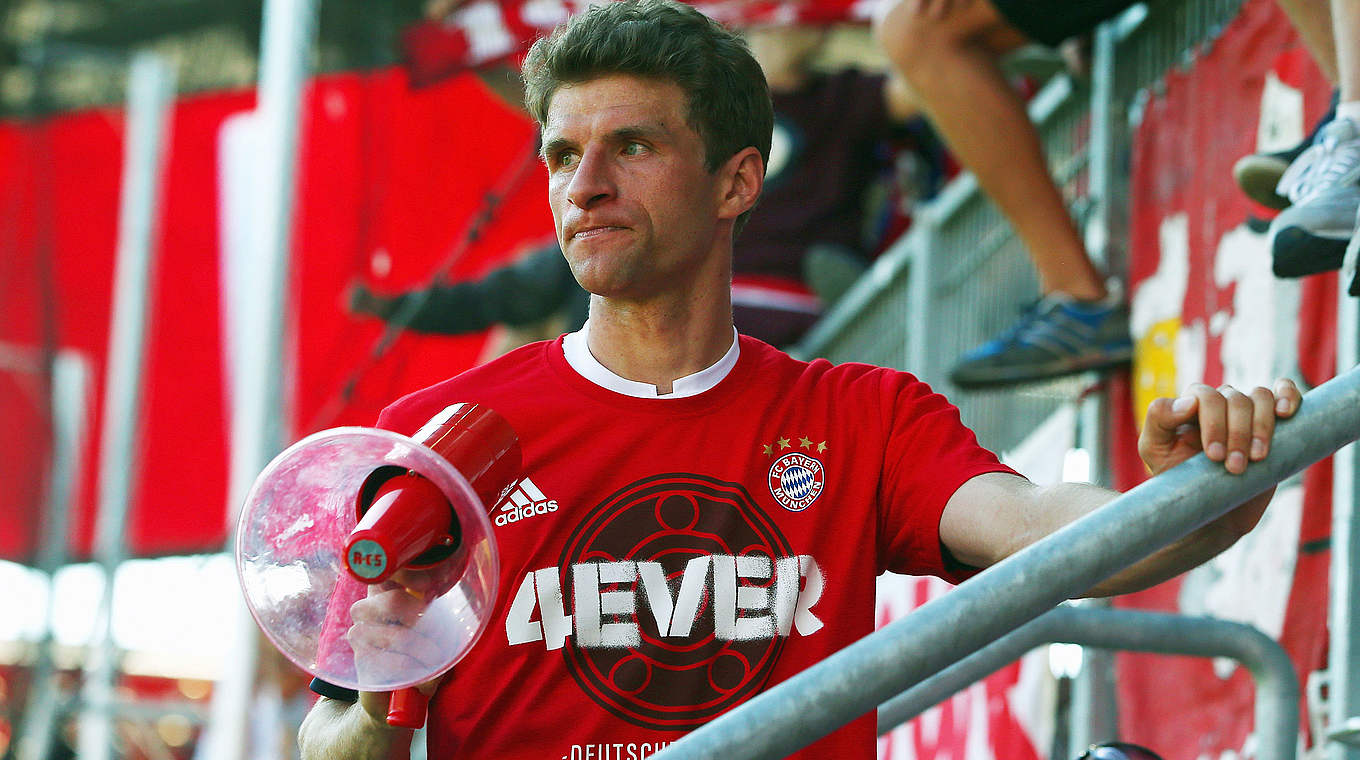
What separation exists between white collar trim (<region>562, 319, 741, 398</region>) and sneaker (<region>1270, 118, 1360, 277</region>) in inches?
37.2

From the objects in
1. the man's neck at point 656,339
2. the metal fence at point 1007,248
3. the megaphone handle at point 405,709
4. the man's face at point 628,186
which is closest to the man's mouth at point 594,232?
the man's face at point 628,186

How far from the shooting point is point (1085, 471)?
14.1 ft

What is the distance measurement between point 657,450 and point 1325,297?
68.2 inches

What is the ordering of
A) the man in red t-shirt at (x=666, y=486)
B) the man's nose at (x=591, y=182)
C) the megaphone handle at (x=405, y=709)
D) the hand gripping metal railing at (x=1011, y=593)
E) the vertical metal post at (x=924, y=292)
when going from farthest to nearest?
the vertical metal post at (x=924, y=292) < the man's nose at (x=591, y=182) < the man in red t-shirt at (x=666, y=486) < the megaphone handle at (x=405, y=709) < the hand gripping metal railing at (x=1011, y=593)

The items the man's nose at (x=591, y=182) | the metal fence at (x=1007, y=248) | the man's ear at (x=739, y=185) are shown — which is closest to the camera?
the man's nose at (x=591, y=182)

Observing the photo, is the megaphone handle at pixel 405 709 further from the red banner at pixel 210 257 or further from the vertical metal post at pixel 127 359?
the vertical metal post at pixel 127 359

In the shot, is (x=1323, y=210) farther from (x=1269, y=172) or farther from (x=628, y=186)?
(x=628, y=186)

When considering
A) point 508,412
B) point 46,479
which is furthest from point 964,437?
point 46,479

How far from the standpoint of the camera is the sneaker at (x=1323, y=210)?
2562mm

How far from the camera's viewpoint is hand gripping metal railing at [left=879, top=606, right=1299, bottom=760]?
2633 mm

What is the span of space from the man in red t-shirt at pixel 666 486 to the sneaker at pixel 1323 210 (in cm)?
75

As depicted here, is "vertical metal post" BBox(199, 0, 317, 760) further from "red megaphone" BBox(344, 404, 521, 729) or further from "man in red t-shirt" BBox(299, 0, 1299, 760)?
"red megaphone" BBox(344, 404, 521, 729)

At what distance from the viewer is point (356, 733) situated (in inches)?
78.8

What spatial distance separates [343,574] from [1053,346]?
2.50 m
